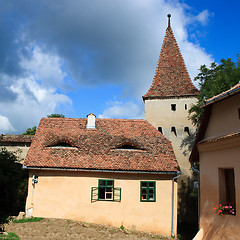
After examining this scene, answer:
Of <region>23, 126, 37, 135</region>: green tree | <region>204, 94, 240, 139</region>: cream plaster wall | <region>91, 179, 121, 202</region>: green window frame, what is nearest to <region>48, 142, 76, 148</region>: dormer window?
<region>91, 179, 121, 202</region>: green window frame

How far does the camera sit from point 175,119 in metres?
24.0

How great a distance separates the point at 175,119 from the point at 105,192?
10318mm

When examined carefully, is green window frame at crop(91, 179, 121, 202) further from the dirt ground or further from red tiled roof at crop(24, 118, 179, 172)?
the dirt ground

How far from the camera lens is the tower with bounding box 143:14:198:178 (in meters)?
23.7

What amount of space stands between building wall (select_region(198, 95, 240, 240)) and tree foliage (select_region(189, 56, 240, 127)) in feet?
25.9

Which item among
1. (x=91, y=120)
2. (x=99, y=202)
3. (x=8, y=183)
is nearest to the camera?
(x=8, y=183)

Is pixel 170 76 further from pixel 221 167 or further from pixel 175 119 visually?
pixel 221 167

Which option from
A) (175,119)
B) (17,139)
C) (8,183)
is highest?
(175,119)

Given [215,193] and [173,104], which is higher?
[173,104]

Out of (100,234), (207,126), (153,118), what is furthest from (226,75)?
(100,234)

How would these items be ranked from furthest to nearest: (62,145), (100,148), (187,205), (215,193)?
(187,205)
(62,145)
(100,148)
(215,193)

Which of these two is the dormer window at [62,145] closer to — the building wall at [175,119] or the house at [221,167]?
the building wall at [175,119]

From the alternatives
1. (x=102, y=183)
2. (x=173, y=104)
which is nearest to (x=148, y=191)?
(x=102, y=183)

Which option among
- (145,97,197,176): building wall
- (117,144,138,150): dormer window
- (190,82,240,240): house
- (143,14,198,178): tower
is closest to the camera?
(190,82,240,240): house
